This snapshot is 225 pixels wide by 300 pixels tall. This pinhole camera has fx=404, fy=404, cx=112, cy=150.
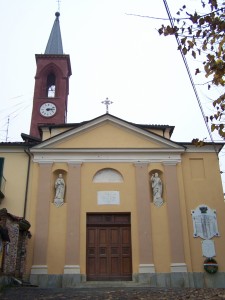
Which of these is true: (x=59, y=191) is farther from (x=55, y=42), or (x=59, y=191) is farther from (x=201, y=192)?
(x=55, y=42)

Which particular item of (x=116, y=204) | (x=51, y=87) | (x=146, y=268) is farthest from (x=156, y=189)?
(x=51, y=87)

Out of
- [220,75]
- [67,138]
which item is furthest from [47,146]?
[220,75]

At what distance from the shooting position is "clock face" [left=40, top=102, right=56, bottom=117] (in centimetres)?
3253

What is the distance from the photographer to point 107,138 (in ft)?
65.6

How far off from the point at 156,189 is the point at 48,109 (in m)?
16.3

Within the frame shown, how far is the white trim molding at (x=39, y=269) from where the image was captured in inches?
679

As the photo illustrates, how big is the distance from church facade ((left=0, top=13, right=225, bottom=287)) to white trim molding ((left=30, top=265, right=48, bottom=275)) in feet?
0.14

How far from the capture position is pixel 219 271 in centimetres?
1762

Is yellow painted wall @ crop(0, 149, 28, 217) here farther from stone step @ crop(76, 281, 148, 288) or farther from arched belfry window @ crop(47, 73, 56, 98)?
arched belfry window @ crop(47, 73, 56, 98)

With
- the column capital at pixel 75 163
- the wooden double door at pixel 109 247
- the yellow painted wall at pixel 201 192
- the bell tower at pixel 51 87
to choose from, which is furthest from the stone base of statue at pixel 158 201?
the bell tower at pixel 51 87

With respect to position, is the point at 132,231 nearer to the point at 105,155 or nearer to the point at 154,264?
the point at 154,264

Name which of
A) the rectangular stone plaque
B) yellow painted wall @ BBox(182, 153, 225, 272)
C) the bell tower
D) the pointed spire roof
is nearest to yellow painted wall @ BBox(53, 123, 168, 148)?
yellow painted wall @ BBox(182, 153, 225, 272)

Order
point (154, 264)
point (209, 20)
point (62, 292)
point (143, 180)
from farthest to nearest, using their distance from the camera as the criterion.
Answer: point (143, 180), point (154, 264), point (62, 292), point (209, 20)

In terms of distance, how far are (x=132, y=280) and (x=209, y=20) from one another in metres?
13.3
